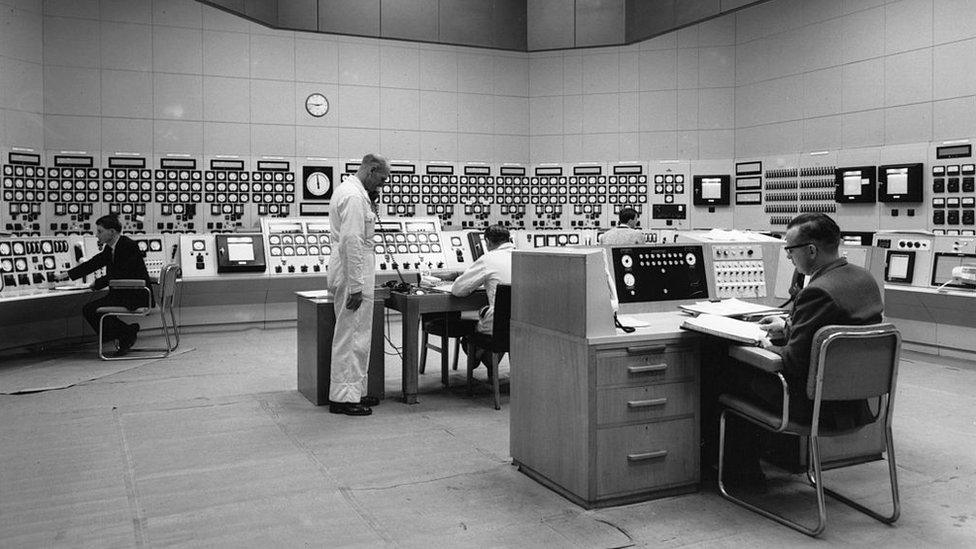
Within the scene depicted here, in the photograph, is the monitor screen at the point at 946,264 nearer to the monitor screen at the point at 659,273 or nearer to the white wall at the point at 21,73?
the monitor screen at the point at 659,273

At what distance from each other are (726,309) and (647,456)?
2.95ft

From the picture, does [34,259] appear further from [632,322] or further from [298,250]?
[632,322]

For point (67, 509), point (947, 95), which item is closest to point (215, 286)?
point (67, 509)

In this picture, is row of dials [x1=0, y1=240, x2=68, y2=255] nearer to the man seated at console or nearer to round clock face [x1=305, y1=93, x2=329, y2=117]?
round clock face [x1=305, y1=93, x2=329, y2=117]

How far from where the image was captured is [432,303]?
524 cm

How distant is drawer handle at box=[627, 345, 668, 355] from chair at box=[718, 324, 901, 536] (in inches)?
14.5

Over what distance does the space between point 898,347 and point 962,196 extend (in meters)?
5.93

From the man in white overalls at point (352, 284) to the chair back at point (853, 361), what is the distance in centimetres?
282

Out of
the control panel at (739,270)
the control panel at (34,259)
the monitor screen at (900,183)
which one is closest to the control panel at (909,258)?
the monitor screen at (900,183)

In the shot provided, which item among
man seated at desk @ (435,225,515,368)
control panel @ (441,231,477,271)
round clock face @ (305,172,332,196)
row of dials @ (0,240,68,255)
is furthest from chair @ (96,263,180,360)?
control panel @ (441,231,477,271)

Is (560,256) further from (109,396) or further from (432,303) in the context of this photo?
(109,396)

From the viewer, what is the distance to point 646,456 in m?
3.33

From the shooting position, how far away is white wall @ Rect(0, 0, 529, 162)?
8.77 meters

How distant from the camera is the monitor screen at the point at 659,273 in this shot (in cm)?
412
